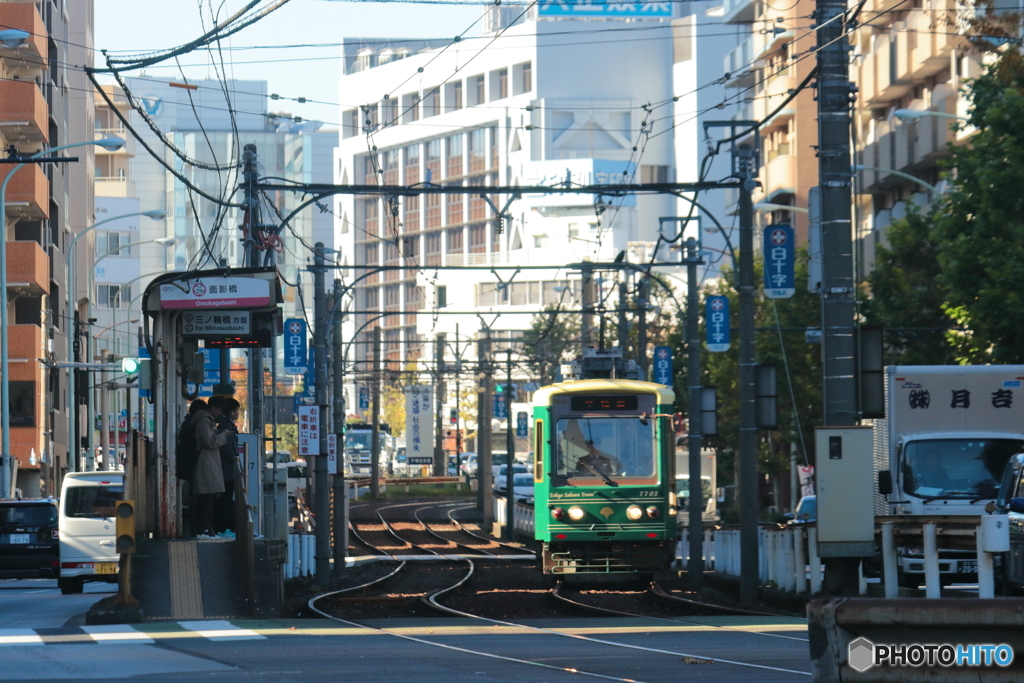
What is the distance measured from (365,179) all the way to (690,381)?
119891 mm

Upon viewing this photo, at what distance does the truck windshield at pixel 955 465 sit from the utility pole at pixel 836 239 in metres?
6.41

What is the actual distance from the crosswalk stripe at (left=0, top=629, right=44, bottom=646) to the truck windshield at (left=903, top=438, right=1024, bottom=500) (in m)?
10.9

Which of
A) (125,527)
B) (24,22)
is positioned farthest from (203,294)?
(24,22)

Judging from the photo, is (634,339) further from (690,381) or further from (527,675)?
(527,675)

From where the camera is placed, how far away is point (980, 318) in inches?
1077

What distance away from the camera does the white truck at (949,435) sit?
69.7 ft

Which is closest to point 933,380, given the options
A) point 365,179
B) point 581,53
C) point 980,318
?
point 980,318

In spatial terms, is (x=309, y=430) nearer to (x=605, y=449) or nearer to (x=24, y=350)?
(x=605, y=449)

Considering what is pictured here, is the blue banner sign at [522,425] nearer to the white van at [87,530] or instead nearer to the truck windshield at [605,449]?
the white van at [87,530]

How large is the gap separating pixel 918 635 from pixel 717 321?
91.1 feet

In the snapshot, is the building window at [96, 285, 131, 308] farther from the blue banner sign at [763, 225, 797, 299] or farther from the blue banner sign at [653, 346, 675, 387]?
the blue banner sign at [763, 225, 797, 299]

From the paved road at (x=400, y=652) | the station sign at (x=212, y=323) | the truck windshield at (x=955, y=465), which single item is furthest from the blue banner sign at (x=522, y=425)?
the paved road at (x=400, y=652)

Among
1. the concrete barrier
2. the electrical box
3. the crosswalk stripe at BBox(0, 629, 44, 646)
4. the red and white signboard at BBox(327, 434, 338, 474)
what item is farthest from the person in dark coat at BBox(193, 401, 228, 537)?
the concrete barrier

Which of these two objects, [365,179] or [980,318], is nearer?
[980,318]
